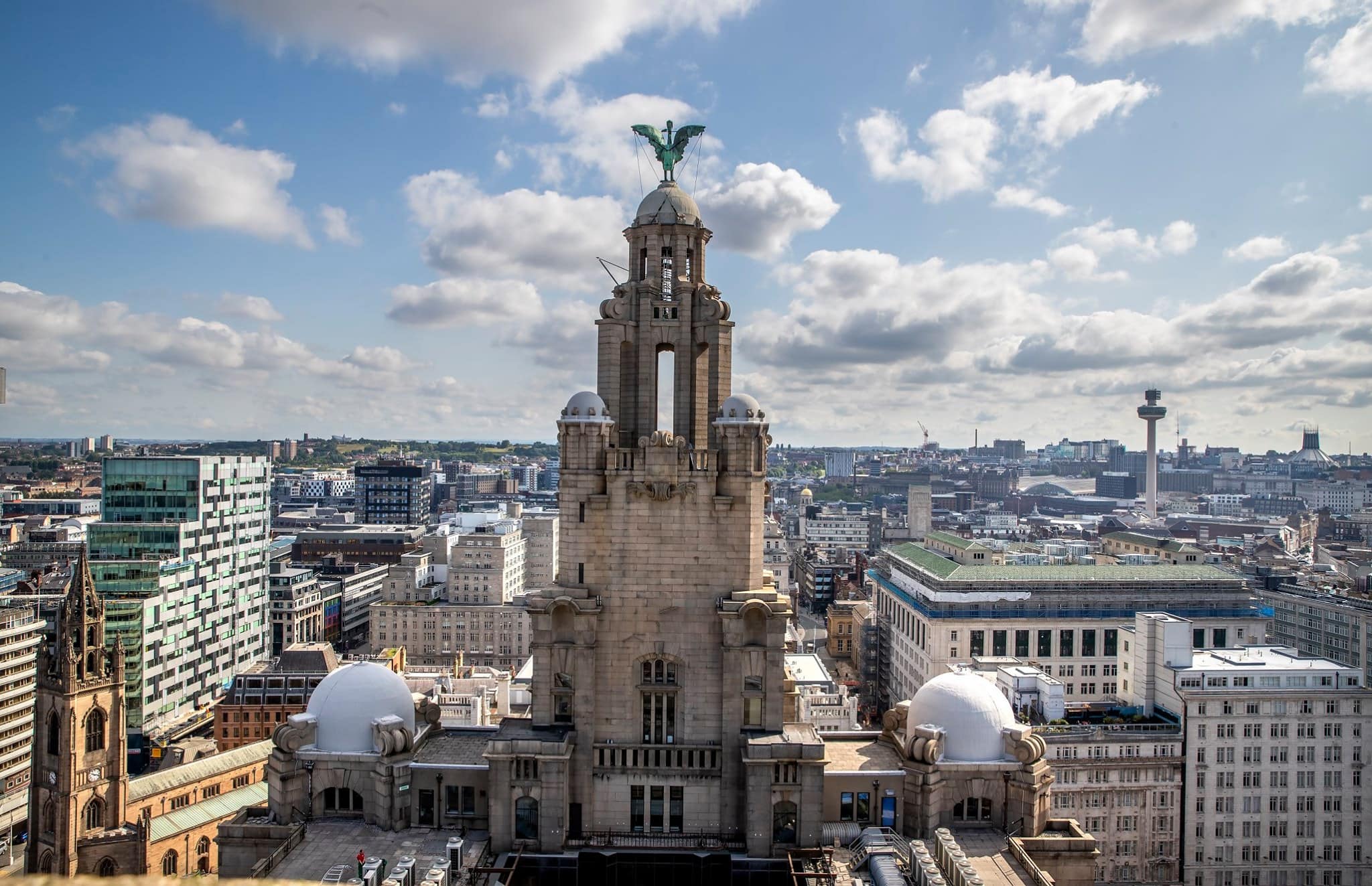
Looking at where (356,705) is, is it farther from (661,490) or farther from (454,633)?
(454,633)

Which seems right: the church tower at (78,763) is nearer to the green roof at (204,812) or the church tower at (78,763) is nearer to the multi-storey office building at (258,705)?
the green roof at (204,812)

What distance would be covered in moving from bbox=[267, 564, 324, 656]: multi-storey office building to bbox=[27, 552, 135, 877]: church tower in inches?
3231

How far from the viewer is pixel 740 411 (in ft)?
139

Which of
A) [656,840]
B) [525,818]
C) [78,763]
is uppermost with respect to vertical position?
[525,818]

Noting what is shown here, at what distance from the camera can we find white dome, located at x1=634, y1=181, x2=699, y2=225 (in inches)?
1758

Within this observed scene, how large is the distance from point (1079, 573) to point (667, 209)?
265ft

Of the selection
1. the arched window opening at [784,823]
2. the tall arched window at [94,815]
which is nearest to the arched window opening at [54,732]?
the tall arched window at [94,815]

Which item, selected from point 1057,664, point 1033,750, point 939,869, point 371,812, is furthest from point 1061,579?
point 371,812

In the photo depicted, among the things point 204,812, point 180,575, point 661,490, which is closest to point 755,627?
point 661,490

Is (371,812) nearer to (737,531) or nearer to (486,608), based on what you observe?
(737,531)

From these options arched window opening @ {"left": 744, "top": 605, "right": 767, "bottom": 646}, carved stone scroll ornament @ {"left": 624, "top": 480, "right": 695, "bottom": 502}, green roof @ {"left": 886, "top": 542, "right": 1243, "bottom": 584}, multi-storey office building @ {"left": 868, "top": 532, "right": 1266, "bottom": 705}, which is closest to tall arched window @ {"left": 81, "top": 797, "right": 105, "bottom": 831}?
carved stone scroll ornament @ {"left": 624, "top": 480, "right": 695, "bottom": 502}

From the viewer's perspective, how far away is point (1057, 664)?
105 metres

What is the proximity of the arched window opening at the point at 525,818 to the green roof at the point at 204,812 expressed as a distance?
33602mm

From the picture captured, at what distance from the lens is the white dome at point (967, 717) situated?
152 feet
